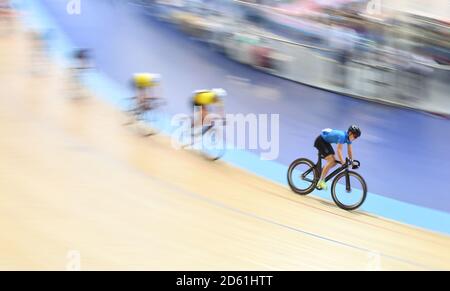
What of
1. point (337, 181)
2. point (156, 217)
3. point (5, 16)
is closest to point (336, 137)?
point (337, 181)

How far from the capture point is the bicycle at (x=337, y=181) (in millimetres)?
4902

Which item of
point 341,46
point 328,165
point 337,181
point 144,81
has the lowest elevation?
point 337,181

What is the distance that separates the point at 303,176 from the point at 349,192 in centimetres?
40

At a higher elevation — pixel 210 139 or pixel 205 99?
pixel 205 99

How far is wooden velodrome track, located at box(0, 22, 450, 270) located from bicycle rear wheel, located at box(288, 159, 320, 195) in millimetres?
A: 94

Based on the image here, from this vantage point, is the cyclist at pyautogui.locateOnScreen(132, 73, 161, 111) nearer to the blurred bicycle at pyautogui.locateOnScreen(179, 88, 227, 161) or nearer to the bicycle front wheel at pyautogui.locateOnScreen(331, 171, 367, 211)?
the blurred bicycle at pyautogui.locateOnScreen(179, 88, 227, 161)

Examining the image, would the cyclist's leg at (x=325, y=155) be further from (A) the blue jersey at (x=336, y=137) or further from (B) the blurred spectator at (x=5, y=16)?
(B) the blurred spectator at (x=5, y=16)

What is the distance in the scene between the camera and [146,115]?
6.17m

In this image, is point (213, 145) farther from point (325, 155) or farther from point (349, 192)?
point (349, 192)

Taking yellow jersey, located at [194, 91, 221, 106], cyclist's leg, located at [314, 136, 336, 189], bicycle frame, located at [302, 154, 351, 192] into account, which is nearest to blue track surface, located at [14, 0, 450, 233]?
bicycle frame, located at [302, 154, 351, 192]

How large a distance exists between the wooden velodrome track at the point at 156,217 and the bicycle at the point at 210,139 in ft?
0.35

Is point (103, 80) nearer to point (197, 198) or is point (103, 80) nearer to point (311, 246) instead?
point (197, 198)

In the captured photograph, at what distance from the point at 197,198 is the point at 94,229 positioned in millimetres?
988

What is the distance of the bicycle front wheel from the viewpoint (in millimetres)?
4905
